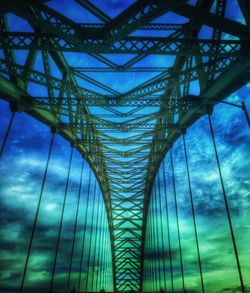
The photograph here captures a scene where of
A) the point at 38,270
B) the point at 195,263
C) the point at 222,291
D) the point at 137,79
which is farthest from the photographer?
the point at 38,270

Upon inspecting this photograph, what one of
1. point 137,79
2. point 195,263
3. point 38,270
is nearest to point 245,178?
point 195,263

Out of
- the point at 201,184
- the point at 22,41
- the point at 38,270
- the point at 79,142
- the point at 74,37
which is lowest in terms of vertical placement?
the point at 38,270

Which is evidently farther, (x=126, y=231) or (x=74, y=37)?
(x=126, y=231)

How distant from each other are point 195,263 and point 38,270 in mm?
12678

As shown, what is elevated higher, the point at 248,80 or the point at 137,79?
the point at 137,79

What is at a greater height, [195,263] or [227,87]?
[227,87]

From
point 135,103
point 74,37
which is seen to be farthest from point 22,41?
point 135,103

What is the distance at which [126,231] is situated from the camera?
51500 mm

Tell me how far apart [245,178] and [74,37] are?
10552mm

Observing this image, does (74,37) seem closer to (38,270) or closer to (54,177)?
(38,270)

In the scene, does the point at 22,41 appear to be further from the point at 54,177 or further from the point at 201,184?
the point at 54,177

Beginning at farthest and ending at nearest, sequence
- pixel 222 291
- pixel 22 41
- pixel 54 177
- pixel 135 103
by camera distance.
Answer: pixel 54 177 → pixel 135 103 → pixel 222 291 → pixel 22 41

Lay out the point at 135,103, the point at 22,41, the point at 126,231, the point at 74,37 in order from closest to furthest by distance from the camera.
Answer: the point at 74,37 → the point at 22,41 → the point at 135,103 → the point at 126,231

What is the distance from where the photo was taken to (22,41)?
10242 mm
